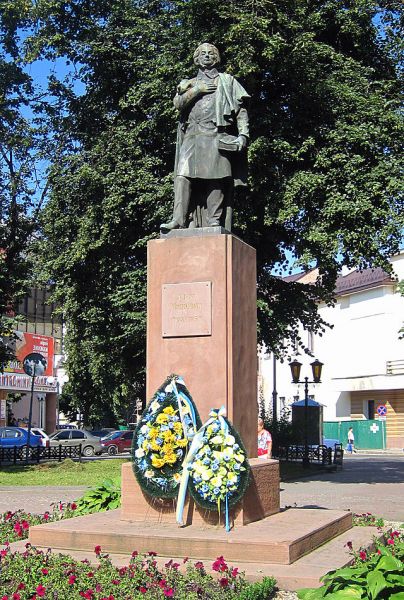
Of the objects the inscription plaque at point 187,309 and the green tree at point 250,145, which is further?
the green tree at point 250,145

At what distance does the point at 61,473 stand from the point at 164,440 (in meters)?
16.0

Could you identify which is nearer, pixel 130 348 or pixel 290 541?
pixel 290 541

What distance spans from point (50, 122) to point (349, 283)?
29008mm

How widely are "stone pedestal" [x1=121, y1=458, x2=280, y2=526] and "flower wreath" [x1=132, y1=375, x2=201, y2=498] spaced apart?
0.17 metres

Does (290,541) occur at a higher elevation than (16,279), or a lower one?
lower

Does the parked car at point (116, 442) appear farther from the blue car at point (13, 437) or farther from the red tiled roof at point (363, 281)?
the red tiled roof at point (363, 281)

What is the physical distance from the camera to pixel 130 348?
2294cm

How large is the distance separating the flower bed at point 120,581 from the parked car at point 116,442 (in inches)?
1364

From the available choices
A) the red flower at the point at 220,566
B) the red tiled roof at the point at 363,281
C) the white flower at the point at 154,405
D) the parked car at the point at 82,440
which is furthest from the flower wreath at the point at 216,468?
the red tiled roof at the point at 363,281

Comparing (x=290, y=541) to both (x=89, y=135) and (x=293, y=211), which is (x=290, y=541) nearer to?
(x=293, y=211)

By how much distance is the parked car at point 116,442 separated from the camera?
134 feet

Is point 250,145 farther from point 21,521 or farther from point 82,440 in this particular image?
point 82,440

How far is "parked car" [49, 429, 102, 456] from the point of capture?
39.7 m

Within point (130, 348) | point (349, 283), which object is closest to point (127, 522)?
point (130, 348)
